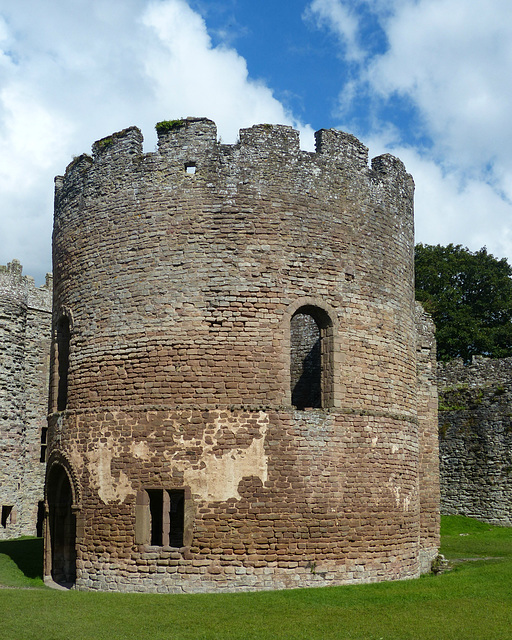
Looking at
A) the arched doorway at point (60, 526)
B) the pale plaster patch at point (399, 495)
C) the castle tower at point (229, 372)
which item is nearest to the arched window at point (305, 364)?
the castle tower at point (229, 372)

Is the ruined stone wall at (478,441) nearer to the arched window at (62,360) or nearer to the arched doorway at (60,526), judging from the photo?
the arched doorway at (60,526)

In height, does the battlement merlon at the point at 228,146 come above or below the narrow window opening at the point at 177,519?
above

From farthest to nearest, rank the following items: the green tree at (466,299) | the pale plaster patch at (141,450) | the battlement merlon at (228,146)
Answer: the green tree at (466,299) → the battlement merlon at (228,146) → the pale plaster patch at (141,450)

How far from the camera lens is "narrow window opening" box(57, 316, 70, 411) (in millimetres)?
15180

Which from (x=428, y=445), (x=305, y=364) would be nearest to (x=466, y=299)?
(x=305, y=364)

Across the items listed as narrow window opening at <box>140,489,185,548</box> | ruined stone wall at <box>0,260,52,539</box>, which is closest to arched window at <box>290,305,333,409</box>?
narrow window opening at <box>140,489,185,548</box>

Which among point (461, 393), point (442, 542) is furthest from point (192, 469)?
point (461, 393)

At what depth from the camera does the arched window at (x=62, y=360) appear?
49.8ft

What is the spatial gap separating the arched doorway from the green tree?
25.1m

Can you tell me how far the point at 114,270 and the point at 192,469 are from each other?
4104 millimetres

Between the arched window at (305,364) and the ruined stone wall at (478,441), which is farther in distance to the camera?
the ruined stone wall at (478,441)

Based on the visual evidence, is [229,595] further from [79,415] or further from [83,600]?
[79,415]

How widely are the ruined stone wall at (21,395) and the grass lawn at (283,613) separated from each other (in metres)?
11.2

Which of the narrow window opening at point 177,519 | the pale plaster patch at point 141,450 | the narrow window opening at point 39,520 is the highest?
the pale plaster patch at point 141,450
